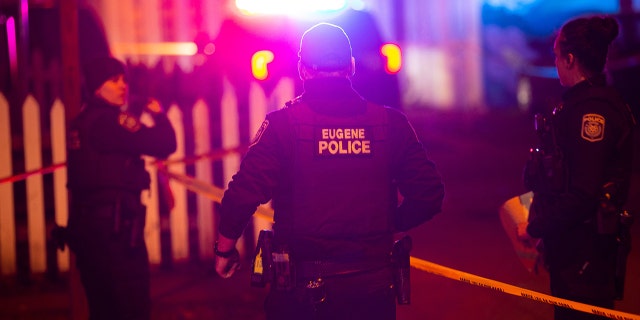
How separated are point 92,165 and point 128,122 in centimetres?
31

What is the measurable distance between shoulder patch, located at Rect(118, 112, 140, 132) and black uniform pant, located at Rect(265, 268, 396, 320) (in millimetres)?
1597

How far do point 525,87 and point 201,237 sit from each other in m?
16.9

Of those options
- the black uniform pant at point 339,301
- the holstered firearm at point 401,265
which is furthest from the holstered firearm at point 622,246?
the black uniform pant at point 339,301

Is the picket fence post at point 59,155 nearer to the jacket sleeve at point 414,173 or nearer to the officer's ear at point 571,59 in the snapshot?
the jacket sleeve at point 414,173

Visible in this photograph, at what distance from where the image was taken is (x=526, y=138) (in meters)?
16.9

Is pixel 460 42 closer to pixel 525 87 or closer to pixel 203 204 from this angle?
pixel 525 87

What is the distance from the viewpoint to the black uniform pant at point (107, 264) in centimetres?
414

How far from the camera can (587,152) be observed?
3273mm

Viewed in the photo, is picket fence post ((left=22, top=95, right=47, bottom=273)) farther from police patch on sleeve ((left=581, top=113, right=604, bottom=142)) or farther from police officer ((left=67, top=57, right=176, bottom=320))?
police patch on sleeve ((left=581, top=113, right=604, bottom=142))

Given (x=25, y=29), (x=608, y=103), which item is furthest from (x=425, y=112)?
→ (x=608, y=103)

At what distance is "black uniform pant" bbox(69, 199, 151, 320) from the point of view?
4.14m

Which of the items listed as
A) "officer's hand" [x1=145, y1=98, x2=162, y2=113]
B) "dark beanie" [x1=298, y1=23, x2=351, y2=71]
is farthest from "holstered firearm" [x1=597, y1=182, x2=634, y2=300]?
"officer's hand" [x1=145, y1=98, x2=162, y2=113]

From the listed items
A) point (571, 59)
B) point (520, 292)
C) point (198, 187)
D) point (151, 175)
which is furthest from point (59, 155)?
point (571, 59)

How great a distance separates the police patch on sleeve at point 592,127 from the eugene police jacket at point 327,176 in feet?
2.27
